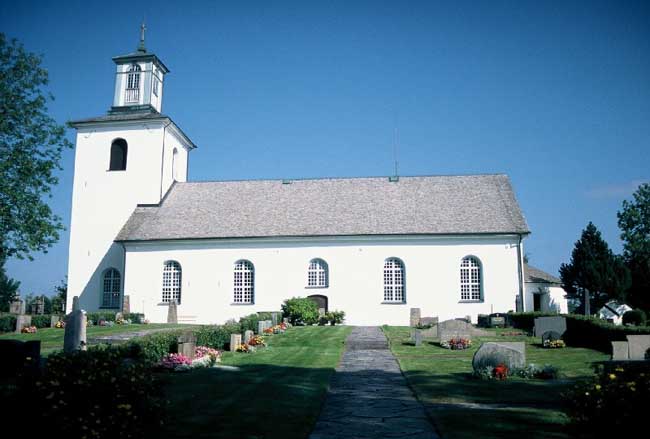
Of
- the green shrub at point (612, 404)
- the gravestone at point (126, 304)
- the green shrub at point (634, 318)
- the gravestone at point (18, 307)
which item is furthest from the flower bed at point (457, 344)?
the gravestone at point (18, 307)

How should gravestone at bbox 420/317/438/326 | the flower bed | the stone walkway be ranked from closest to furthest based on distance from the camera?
the stone walkway, the flower bed, gravestone at bbox 420/317/438/326

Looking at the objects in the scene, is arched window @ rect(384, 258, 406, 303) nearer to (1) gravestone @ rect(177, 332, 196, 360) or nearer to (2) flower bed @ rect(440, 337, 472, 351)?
(2) flower bed @ rect(440, 337, 472, 351)

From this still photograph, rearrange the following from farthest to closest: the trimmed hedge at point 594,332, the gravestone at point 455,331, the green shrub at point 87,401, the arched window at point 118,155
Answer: the arched window at point 118,155 → the gravestone at point 455,331 → the trimmed hedge at point 594,332 → the green shrub at point 87,401

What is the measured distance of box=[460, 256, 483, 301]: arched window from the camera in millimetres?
33156

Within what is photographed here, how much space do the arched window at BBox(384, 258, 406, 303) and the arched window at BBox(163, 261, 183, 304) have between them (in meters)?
13.0

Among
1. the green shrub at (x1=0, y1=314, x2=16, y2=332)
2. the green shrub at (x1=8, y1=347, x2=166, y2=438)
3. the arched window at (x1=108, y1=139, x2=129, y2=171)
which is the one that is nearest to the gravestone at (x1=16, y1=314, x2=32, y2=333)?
the green shrub at (x1=0, y1=314, x2=16, y2=332)

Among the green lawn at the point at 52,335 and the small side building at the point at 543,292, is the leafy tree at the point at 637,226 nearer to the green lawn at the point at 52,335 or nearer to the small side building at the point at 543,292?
the small side building at the point at 543,292

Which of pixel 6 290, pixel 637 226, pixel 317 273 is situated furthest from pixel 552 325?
pixel 6 290

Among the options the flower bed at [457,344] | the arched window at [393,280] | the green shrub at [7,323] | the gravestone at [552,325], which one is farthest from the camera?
→ the arched window at [393,280]

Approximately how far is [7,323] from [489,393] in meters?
25.4

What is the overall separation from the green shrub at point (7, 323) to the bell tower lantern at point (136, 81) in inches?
659

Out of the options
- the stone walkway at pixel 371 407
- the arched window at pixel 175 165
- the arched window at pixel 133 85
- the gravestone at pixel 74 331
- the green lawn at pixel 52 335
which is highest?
the arched window at pixel 133 85

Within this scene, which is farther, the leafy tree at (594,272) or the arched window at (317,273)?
the leafy tree at (594,272)

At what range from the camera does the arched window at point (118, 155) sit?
37719mm
